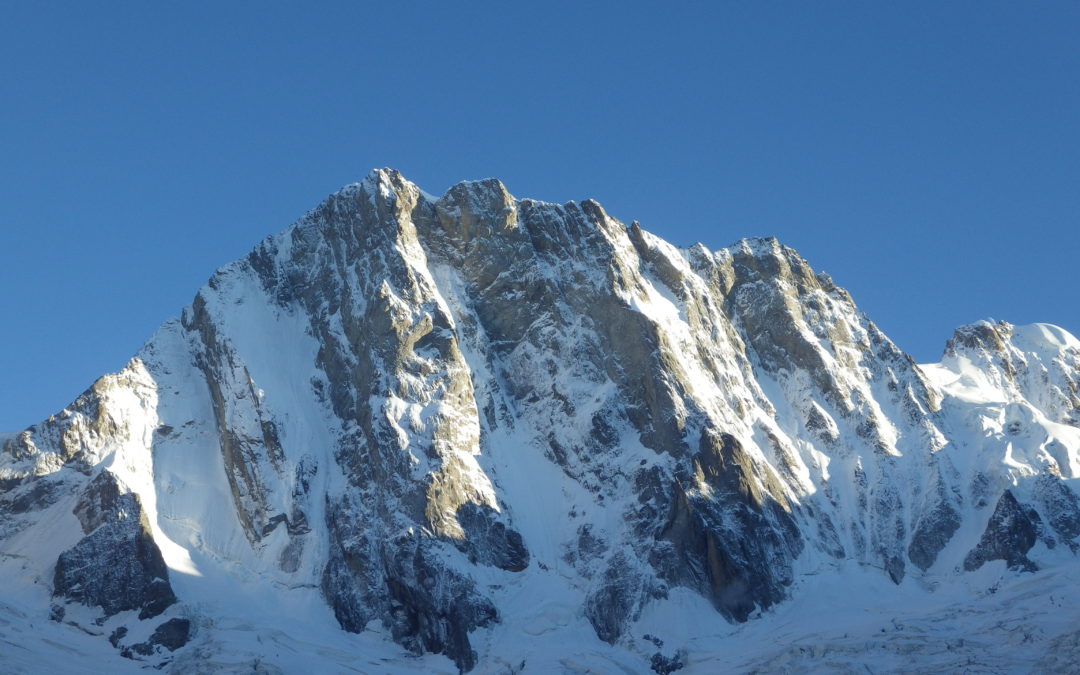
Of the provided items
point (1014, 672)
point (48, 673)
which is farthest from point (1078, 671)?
point (48, 673)

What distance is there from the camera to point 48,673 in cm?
19912

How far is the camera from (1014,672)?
19962 centimetres

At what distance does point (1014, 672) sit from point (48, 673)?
124801 mm

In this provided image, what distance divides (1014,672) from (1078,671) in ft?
27.0

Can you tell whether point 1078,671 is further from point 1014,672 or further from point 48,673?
point 48,673

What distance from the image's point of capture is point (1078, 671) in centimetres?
19488

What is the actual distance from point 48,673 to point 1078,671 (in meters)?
131
